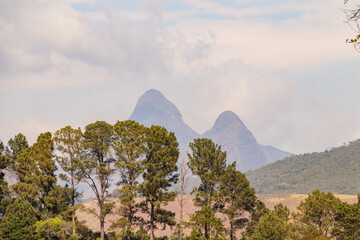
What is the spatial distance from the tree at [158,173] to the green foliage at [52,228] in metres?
10.9

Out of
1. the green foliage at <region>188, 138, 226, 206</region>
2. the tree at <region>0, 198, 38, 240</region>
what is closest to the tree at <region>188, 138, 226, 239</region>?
the green foliage at <region>188, 138, 226, 206</region>

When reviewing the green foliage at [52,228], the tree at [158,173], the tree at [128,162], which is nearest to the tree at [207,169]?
the tree at [158,173]

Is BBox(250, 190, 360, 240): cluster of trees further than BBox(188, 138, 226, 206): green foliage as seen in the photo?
No

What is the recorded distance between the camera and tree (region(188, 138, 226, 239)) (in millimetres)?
63928

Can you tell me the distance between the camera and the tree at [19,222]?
5559cm

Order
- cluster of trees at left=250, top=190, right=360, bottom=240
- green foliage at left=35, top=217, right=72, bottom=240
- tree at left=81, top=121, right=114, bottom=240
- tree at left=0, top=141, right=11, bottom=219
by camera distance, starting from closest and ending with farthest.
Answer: green foliage at left=35, top=217, right=72, bottom=240, cluster of trees at left=250, top=190, right=360, bottom=240, tree at left=81, top=121, right=114, bottom=240, tree at left=0, top=141, right=11, bottom=219

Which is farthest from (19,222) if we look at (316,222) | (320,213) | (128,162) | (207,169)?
(320,213)

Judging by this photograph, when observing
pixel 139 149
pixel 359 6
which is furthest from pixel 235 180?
pixel 359 6

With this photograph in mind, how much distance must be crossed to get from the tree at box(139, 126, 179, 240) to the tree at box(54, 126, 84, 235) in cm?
918

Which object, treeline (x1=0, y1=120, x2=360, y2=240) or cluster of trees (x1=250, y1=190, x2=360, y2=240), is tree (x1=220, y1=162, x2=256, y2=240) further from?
cluster of trees (x1=250, y1=190, x2=360, y2=240)

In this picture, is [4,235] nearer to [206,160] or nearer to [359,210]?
[206,160]

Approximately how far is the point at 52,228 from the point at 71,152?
1057 centimetres

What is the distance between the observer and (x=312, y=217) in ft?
201

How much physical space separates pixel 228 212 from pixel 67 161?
77.8ft
